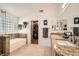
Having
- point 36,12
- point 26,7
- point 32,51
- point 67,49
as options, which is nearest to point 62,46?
point 67,49

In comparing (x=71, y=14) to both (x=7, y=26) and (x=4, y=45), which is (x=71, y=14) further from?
(x=4, y=45)

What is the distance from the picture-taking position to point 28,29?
2.49m

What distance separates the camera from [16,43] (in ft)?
8.02

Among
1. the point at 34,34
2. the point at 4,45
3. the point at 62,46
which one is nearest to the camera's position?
the point at 62,46

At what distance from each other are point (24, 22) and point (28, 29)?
0.53 ft

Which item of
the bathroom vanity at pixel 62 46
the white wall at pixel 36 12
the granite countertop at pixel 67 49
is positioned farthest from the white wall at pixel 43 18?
the granite countertop at pixel 67 49

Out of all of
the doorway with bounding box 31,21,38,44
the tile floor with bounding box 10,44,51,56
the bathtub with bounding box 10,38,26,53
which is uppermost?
the doorway with bounding box 31,21,38,44

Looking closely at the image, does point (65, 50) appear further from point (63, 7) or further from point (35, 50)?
point (63, 7)

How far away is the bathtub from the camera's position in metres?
2.39

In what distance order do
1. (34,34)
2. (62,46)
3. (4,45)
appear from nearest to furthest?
(62,46), (4,45), (34,34)

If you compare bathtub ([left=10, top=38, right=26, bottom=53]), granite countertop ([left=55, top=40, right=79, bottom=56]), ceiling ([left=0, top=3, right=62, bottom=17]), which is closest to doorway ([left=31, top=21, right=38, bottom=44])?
bathtub ([left=10, top=38, right=26, bottom=53])

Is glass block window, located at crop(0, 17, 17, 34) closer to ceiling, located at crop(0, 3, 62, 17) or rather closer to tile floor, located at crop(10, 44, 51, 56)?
ceiling, located at crop(0, 3, 62, 17)

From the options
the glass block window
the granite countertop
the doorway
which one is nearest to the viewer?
the granite countertop

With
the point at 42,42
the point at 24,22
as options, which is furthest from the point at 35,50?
the point at 24,22
